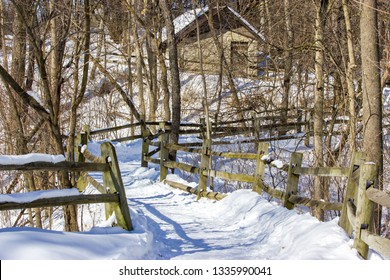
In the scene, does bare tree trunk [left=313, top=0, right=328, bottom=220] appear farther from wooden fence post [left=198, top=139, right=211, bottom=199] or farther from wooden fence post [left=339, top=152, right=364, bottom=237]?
wooden fence post [left=339, top=152, right=364, bottom=237]

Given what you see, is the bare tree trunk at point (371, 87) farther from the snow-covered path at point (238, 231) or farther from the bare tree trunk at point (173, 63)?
the bare tree trunk at point (173, 63)

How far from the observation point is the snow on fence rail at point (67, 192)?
445cm

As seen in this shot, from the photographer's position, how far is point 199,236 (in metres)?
6.32

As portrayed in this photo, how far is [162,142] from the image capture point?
11.6m

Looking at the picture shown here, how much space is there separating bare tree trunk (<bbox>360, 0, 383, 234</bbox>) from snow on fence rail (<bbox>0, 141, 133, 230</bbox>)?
4.31 m

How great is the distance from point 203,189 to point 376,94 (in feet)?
12.9

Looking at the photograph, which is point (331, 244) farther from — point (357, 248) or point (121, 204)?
point (121, 204)

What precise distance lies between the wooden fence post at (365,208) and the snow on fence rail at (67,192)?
266 cm

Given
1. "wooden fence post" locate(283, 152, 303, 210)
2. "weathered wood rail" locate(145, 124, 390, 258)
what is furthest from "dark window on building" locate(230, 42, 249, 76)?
"wooden fence post" locate(283, 152, 303, 210)

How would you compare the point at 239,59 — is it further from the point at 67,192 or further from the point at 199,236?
the point at 67,192

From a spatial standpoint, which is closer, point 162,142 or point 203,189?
point 203,189

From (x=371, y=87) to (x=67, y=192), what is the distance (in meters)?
5.43

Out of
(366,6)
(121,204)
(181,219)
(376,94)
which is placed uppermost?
(366,6)

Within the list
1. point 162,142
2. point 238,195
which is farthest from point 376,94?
point 162,142
